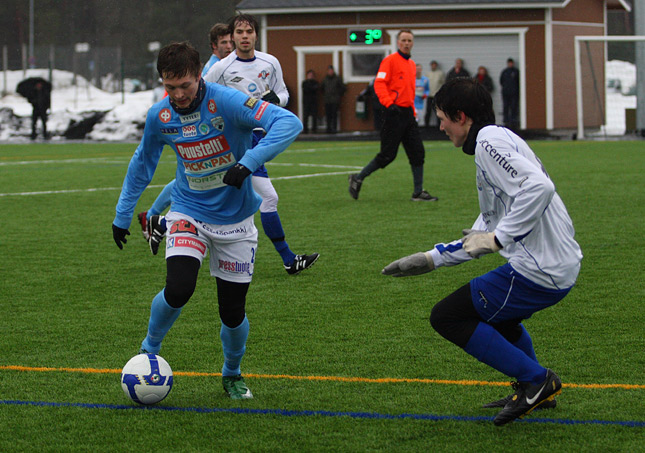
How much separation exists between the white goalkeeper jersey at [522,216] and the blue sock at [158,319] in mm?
1373

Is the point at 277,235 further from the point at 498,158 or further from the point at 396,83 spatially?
the point at 396,83

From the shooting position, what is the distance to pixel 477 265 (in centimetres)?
856

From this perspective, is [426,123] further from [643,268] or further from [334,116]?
[643,268]

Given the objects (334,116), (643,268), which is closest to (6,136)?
(334,116)

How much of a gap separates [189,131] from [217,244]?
1.87 feet

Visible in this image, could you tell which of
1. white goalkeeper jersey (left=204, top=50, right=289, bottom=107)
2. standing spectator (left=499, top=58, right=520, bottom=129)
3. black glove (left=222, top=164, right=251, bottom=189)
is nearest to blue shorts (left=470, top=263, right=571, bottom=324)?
black glove (left=222, top=164, right=251, bottom=189)

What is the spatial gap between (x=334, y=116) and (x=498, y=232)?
29.5 meters

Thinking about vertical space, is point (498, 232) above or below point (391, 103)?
below

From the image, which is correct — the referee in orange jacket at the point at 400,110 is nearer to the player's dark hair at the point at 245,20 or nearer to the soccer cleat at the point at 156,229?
the player's dark hair at the point at 245,20

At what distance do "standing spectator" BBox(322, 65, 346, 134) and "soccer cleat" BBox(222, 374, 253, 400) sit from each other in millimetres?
27824

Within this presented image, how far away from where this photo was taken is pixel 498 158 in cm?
401

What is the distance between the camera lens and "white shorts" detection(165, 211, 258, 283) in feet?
15.8

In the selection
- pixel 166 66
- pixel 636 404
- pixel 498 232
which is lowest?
pixel 636 404

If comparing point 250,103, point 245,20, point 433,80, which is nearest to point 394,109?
point 245,20
